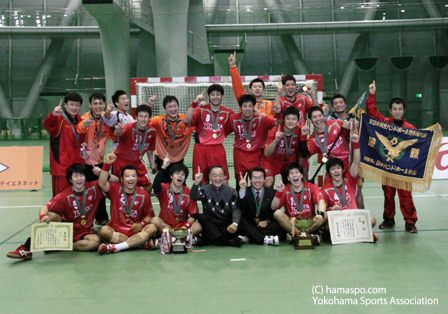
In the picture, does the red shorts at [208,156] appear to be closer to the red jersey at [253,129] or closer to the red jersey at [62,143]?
the red jersey at [253,129]

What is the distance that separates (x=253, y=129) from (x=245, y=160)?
468 mm

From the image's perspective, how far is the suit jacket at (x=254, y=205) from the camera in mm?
5539

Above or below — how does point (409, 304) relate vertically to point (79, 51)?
below

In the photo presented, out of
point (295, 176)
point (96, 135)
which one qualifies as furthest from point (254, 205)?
point (96, 135)

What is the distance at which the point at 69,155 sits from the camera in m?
5.87

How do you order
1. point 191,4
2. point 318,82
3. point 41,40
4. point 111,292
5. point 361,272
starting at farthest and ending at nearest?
point 41,40 → point 191,4 → point 318,82 → point 361,272 → point 111,292

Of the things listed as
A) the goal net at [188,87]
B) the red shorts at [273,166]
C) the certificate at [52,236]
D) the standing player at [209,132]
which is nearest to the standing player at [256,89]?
the standing player at [209,132]

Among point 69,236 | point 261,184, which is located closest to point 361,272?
point 261,184

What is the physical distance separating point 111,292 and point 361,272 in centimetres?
240

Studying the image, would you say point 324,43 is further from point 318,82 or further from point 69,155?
point 69,155

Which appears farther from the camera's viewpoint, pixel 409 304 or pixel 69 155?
pixel 69 155

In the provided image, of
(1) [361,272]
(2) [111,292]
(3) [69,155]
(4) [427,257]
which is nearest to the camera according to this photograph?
(2) [111,292]

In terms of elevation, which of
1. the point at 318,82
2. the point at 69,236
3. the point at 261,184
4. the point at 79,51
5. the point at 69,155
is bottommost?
the point at 69,236

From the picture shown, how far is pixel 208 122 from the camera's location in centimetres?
606
